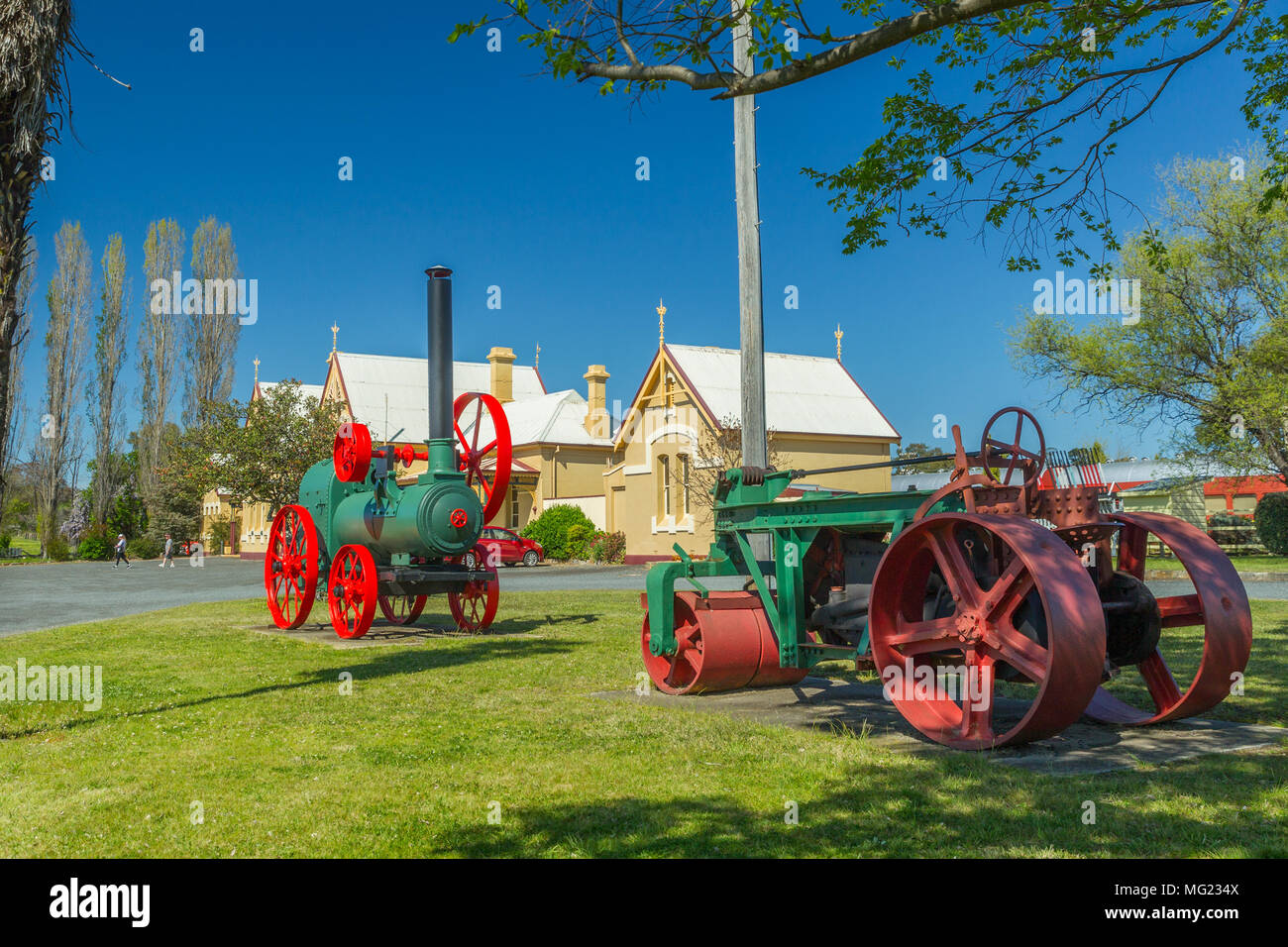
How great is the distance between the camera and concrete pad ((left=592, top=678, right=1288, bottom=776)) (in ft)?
19.9

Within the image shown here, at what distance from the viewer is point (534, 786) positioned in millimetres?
5699

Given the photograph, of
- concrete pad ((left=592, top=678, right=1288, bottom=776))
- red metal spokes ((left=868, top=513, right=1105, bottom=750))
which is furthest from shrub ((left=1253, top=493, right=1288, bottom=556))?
red metal spokes ((left=868, top=513, right=1105, bottom=750))

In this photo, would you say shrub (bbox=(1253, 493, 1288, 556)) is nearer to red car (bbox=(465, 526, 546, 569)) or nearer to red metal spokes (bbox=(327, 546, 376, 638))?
red car (bbox=(465, 526, 546, 569))

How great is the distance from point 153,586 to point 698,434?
16382mm

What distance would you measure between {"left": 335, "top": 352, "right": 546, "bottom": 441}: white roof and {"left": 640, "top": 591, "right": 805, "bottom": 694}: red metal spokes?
41.8m

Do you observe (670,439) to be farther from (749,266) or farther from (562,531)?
(749,266)

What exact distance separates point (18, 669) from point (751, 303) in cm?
788

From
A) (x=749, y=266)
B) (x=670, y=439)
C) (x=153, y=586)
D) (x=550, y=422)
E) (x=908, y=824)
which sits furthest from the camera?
(x=550, y=422)

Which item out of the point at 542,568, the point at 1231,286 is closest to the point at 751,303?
the point at 1231,286

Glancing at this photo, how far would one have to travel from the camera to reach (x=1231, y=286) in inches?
1064

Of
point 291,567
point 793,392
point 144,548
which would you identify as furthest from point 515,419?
point 291,567

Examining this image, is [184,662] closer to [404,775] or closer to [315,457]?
[404,775]

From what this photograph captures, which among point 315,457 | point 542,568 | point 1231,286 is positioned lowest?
point 542,568
